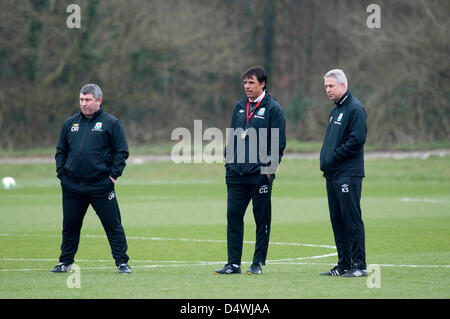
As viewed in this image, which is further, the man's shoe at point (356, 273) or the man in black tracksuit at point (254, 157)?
the man in black tracksuit at point (254, 157)

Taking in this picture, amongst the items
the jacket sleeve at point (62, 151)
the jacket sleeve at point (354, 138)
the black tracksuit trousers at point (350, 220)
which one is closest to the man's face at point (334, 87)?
the jacket sleeve at point (354, 138)

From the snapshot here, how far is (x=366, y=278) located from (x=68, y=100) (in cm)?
Answer: 3689

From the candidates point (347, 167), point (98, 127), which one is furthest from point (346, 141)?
point (98, 127)

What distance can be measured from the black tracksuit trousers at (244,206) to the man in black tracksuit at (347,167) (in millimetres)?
780

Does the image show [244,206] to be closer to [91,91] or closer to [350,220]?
[350,220]

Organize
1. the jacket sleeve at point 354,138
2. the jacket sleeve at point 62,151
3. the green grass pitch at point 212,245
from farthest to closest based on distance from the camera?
the jacket sleeve at point 62,151, the jacket sleeve at point 354,138, the green grass pitch at point 212,245

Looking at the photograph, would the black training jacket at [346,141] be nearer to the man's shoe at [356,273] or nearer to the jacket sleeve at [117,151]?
the man's shoe at [356,273]

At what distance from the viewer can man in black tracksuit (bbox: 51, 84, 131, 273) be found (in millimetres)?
10008

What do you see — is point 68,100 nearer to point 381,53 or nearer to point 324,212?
point 381,53

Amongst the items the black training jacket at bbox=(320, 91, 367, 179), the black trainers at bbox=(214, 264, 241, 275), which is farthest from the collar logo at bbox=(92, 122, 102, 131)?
the black training jacket at bbox=(320, 91, 367, 179)

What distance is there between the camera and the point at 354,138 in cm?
970

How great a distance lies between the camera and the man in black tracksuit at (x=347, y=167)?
9.79 meters

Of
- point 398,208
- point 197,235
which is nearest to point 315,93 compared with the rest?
point 398,208

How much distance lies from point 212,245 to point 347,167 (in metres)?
4.82
